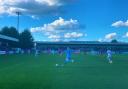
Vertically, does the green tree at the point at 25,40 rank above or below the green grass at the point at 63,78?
above

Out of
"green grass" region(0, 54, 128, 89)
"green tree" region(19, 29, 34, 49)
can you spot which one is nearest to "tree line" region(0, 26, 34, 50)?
"green tree" region(19, 29, 34, 49)

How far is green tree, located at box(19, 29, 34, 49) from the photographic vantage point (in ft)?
399

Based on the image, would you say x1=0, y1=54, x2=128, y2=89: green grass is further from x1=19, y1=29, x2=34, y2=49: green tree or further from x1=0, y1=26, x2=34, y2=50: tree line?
x1=19, y1=29, x2=34, y2=49: green tree

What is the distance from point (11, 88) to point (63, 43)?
127 meters

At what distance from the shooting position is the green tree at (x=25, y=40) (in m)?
122

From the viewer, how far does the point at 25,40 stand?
122 meters

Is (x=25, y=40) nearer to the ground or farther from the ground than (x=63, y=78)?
farther from the ground

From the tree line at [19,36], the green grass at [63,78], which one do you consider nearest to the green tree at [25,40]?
the tree line at [19,36]

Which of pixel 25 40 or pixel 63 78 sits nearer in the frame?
pixel 63 78

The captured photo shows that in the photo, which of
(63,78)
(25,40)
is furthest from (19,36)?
(63,78)

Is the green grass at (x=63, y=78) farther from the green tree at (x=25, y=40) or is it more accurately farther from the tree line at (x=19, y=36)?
the green tree at (x=25, y=40)

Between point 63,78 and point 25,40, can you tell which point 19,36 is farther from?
point 63,78

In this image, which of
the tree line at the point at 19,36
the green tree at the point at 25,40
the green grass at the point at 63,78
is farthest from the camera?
the green tree at the point at 25,40

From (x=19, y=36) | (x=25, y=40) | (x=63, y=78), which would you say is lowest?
(x=63, y=78)
